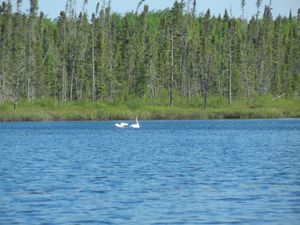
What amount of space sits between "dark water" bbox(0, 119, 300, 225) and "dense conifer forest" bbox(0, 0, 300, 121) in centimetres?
5182

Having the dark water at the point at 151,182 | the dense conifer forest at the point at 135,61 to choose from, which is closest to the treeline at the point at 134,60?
the dense conifer forest at the point at 135,61

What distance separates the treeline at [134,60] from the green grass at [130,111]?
780 cm

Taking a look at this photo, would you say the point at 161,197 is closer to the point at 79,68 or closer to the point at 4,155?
the point at 4,155

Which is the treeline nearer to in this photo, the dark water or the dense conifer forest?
the dense conifer forest

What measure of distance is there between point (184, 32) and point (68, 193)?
92316 mm

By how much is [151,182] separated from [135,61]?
3626 inches

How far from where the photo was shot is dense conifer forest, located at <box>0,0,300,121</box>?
109500 mm

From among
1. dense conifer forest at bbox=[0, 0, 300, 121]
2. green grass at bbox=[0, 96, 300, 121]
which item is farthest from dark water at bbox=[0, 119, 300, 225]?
dense conifer forest at bbox=[0, 0, 300, 121]

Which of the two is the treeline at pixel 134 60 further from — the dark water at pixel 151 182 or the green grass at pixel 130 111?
the dark water at pixel 151 182

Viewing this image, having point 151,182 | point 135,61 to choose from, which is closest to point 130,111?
point 135,61

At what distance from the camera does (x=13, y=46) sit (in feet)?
360

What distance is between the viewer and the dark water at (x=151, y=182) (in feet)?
68.3

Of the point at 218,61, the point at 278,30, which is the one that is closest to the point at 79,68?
the point at 218,61

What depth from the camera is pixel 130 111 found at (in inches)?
3457
